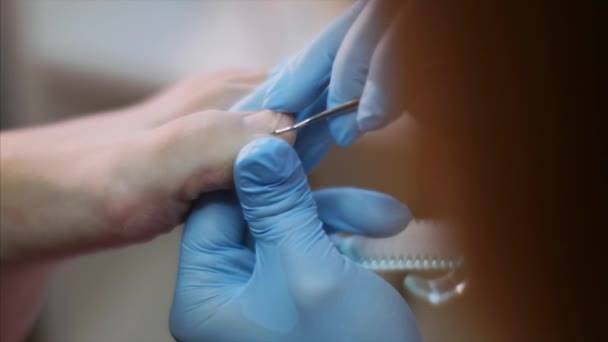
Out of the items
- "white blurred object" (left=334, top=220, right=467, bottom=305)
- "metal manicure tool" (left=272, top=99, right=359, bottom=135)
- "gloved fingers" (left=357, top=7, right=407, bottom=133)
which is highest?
"gloved fingers" (left=357, top=7, right=407, bottom=133)

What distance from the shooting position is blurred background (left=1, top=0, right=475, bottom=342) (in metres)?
0.82

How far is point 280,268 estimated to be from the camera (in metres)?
0.40

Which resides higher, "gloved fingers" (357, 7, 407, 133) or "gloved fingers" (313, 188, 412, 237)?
"gloved fingers" (357, 7, 407, 133)

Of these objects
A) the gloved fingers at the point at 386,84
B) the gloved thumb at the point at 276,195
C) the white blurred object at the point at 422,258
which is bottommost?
the white blurred object at the point at 422,258

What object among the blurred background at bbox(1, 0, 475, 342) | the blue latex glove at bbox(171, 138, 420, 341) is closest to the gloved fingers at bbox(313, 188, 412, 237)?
the blue latex glove at bbox(171, 138, 420, 341)

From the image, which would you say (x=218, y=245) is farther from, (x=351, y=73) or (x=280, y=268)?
(x=351, y=73)

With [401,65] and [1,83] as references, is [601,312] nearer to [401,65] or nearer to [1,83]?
[401,65]

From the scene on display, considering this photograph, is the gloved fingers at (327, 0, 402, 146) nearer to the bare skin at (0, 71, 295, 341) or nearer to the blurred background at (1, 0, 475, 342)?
the bare skin at (0, 71, 295, 341)

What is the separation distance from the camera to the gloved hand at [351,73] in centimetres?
37

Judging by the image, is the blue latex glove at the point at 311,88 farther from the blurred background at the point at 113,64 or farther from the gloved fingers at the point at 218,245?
the blurred background at the point at 113,64

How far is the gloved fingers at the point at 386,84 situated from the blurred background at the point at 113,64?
0.37m

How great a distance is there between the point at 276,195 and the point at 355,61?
12cm

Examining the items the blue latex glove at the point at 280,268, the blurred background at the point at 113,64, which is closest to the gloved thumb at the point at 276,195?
the blue latex glove at the point at 280,268

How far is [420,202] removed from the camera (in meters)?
0.38
